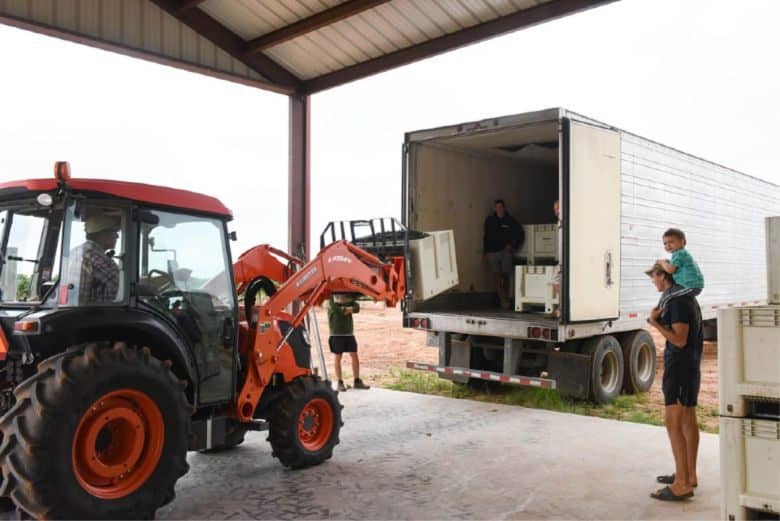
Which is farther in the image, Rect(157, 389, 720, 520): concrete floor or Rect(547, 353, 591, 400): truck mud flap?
Rect(547, 353, 591, 400): truck mud flap

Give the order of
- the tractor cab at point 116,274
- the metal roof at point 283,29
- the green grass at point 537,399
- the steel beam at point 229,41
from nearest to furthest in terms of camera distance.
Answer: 1. the tractor cab at point 116,274
2. the green grass at point 537,399
3. the metal roof at point 283,29
4. the steel beam at point 229,41

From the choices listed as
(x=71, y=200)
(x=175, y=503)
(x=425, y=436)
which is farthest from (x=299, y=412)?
(x=71, y=200)

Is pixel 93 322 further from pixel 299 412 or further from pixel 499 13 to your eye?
pixel 499 13

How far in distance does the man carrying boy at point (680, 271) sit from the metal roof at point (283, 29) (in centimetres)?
408

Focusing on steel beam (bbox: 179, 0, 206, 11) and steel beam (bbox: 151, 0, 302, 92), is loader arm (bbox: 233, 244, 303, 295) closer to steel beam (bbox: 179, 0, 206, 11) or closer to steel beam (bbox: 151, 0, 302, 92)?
steel beam (bbox: 179, 0, 206, 11)

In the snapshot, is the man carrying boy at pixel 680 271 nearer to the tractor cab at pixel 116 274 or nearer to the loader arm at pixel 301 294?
the loader arm at pixel 301 294

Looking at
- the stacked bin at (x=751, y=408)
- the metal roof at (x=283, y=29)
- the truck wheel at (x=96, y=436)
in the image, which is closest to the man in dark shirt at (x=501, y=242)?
the metal roof at (x=283, y=29)

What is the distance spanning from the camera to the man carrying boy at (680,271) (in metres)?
4.63

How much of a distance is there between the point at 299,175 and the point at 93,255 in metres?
Answer: 6.85

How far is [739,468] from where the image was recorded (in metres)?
3.43

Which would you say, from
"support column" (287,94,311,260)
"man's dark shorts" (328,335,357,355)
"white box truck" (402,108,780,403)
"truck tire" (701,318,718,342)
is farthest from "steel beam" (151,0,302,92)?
"truck tire" (701,318,718,342)

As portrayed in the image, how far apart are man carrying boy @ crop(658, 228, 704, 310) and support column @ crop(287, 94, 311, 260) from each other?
664 cm

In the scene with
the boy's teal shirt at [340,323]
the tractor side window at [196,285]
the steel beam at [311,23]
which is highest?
the steel beam at [311,23]

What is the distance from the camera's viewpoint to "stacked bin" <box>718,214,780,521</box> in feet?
11.0
